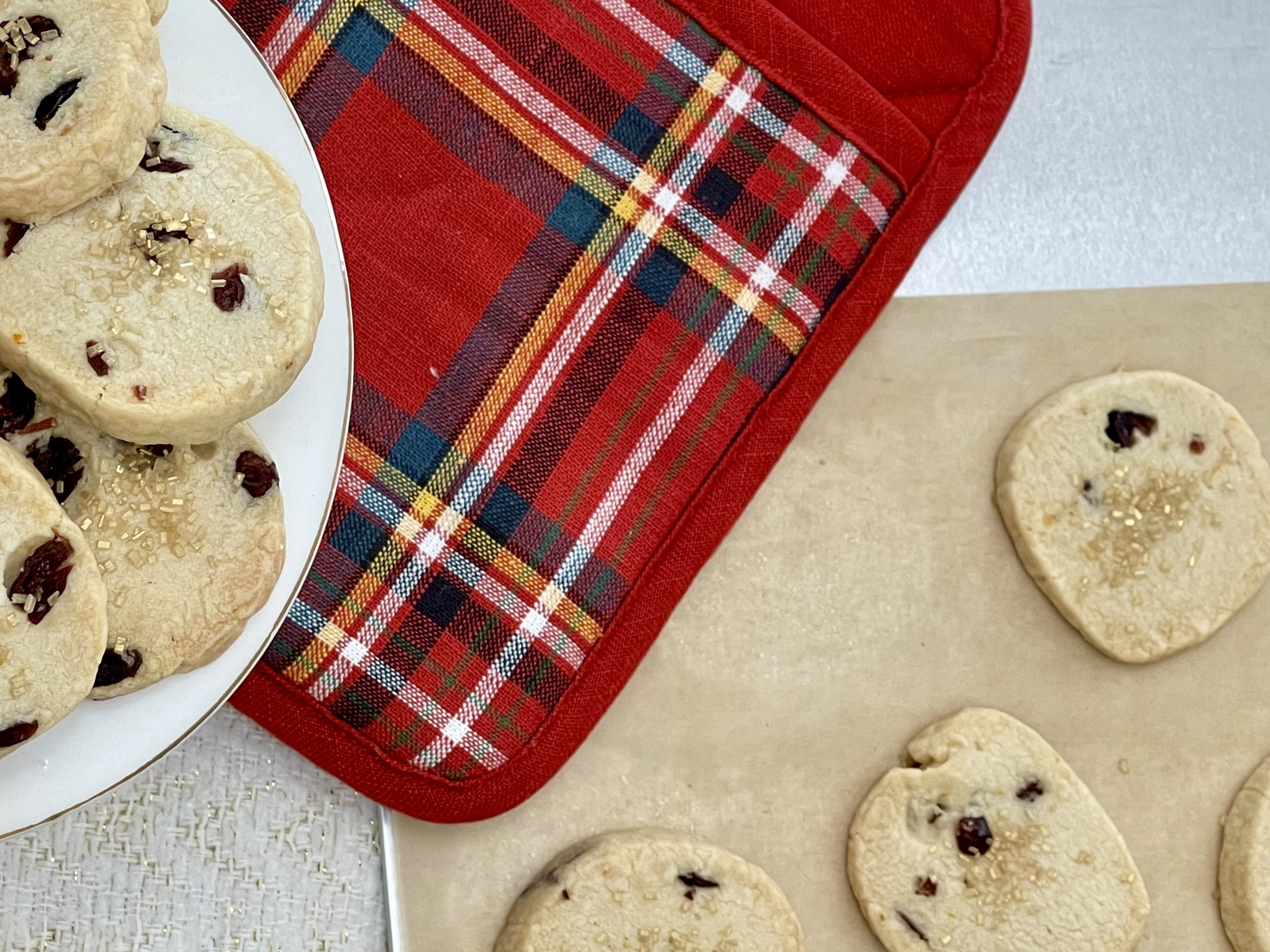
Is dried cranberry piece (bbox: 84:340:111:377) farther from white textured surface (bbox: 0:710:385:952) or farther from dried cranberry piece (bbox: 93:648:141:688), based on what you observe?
white textured surface (bbox: 0:710:385:952)

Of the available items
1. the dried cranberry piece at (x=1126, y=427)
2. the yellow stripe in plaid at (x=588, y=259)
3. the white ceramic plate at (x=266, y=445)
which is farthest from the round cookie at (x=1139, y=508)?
the white ceramic plate at (x=266, y=445)

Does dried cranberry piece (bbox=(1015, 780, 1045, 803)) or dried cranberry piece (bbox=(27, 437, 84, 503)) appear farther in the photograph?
dried cranberry piece (bbox=(1015, 780, 1045, 803))

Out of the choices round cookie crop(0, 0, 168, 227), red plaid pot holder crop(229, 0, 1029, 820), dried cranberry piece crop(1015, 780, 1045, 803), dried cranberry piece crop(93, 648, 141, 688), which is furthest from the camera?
dried cranberry piece crop(1015, 780, 1045, 803)

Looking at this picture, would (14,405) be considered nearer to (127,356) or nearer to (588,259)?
(127,356)

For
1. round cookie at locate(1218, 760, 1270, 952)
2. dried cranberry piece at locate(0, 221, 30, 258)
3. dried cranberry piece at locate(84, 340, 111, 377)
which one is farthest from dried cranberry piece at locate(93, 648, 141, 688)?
round cookie at locate(1218, 760, 1270, 952)

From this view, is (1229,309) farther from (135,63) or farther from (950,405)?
(135,63)

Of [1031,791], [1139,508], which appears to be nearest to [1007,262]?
[1139,508]
